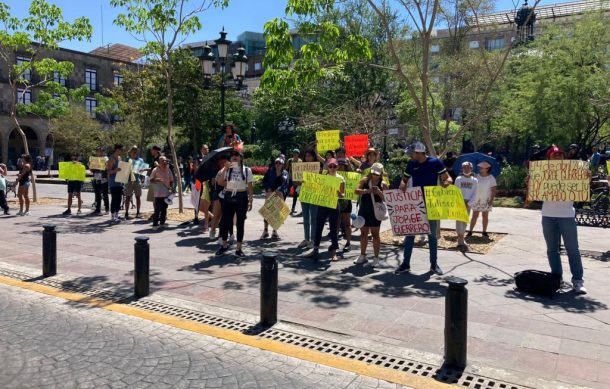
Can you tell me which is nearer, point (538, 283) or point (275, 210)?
point (538, 283)

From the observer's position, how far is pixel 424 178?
301 inches

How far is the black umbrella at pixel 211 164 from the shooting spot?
385 inches

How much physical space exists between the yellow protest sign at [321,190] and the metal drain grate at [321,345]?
10.3ft

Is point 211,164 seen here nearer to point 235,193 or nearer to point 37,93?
point 235,193

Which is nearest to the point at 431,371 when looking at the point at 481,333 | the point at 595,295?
the point at 481,333

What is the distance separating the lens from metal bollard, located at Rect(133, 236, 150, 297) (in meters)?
6.23

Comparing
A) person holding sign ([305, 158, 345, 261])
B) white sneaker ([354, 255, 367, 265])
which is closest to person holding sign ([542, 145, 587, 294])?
white sneaker ([354, 255, 367, 265])

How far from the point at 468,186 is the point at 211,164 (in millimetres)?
4892

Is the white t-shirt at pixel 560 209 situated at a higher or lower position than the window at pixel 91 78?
lower

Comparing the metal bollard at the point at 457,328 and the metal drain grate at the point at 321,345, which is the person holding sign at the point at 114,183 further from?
the metal bollard at the point at 457,328

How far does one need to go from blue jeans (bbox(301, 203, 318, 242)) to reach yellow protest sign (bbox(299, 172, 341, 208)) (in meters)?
0.64

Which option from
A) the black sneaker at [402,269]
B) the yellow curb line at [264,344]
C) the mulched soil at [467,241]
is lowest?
the yellow curb line at [264,344]

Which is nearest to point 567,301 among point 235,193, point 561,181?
point 561,181

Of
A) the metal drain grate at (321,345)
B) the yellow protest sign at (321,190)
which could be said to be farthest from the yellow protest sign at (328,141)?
the metal drain grate at (321,345)
